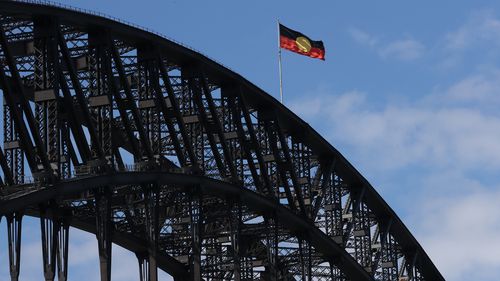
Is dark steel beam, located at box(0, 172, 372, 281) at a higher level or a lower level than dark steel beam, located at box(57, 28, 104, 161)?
lower

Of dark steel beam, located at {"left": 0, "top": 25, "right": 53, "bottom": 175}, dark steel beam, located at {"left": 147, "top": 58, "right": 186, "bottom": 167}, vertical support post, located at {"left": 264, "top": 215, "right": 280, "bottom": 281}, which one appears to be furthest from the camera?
vertical support post, located at {"left": 264, "top": 215, "right": 280, "bottom": 281}

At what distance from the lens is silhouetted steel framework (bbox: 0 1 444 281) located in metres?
110

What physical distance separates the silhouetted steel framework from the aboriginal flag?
19.7ft

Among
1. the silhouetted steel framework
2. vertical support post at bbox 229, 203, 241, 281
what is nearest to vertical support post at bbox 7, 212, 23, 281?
the silhouetted steel framework

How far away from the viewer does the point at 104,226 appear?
115 metres

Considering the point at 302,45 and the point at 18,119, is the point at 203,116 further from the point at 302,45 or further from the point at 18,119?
the point at 18,119

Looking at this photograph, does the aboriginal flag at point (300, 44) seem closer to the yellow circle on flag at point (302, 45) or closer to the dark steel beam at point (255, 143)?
the yellow circle on flag at point (302, 45)

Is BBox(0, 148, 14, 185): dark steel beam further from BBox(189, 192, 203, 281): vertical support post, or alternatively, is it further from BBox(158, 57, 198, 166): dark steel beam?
BBox(189, 192, 203, 281): vertical support post

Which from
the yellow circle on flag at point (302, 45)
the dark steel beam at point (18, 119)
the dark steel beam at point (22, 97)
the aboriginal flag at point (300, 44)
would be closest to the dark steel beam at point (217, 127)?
the aboriginal flag at point (300, 44)

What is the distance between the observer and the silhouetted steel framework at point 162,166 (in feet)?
360

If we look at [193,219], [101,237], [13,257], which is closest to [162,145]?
[193,219]

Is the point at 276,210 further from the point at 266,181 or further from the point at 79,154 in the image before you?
the point at 79,154

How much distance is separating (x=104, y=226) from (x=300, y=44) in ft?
120

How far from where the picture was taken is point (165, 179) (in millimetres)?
120000
